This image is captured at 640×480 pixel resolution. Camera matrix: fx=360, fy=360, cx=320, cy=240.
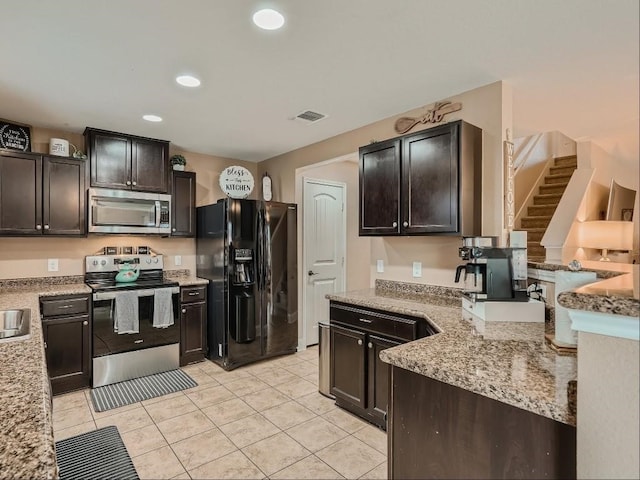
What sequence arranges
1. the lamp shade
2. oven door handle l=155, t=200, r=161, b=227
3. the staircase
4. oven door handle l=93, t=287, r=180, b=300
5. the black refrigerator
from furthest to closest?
the staircase, the lamp shade, oven door handle l=155, t=200, r=161, b=227, the black refrigerator, oven door handle l=93, t=287, r=180, b=300

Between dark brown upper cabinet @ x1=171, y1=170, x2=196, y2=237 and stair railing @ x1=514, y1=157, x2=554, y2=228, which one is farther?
stair railing @ x1=514, y1=157, x2=554, y2=228

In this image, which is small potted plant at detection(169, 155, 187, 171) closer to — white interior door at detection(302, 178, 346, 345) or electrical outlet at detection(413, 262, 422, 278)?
white interior door at detection(302, 178, 346, 345)

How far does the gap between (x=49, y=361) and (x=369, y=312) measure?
8.86ft

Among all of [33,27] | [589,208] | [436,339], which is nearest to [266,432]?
[436,339]

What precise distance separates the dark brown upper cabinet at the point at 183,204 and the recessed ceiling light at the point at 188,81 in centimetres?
166

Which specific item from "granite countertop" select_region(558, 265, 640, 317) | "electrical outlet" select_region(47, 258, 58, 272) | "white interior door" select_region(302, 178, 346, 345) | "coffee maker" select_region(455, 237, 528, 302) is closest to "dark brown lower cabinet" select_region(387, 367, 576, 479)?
"granite countertop" select_region(558, 265, 640, 317)

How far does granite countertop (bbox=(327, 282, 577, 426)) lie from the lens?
40.5 inches

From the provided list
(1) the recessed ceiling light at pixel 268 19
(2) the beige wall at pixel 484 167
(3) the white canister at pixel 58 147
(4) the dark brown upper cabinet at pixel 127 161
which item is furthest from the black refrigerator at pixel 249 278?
(1) the recessed ceiling light at pixel 268 19

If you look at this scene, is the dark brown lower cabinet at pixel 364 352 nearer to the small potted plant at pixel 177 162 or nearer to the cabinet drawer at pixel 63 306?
the cabinet drawer at pixel 63 306

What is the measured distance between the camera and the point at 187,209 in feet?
13.5

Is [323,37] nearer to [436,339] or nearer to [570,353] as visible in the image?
[436,339]

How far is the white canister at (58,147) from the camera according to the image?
3312mm

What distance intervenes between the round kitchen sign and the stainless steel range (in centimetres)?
116

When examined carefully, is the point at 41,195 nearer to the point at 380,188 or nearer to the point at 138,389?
the point at 138,389
